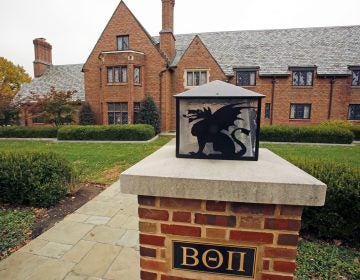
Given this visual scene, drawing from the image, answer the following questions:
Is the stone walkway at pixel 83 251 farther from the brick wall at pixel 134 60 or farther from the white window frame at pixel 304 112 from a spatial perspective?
the white window frame at pixel 304 112

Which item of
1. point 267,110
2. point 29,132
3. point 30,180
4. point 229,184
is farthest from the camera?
point 267,110

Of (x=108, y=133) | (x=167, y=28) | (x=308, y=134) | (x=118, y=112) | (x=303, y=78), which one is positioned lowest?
(x=108, y=133)

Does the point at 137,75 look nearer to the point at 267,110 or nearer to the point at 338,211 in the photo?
the point at 267,110

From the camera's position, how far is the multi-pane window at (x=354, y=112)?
66.1ft

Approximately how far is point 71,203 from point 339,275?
17.2ft

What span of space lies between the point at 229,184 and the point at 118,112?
20107 mm

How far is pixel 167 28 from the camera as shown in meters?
20.9

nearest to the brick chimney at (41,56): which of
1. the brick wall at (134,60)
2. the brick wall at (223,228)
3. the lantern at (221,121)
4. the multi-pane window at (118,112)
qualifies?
the brick wall at (134,60)

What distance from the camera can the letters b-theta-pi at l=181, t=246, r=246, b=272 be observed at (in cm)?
156

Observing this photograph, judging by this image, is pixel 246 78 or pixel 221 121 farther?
pixel 246 78

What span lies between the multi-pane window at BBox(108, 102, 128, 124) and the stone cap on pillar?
63.6 feet

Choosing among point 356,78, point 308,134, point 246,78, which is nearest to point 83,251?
point 308,134

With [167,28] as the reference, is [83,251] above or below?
below

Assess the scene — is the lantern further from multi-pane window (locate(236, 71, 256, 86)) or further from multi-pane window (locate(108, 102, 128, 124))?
multi-pane window (locate(236, 71, 256, 86))
